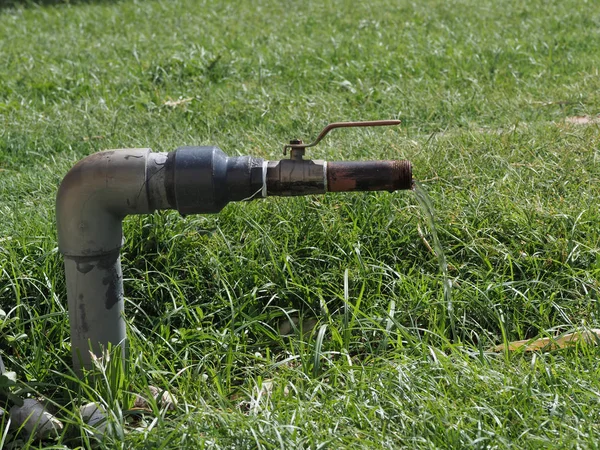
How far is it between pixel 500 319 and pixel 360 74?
3530mm

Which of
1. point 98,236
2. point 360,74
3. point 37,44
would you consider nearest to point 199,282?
point 98,236

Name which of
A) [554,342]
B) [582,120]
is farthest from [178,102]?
[554,342]

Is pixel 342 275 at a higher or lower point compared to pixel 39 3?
lower

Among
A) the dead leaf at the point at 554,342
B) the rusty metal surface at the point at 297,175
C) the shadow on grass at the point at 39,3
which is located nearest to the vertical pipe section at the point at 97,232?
the rusty metal surface at the point at 297,175

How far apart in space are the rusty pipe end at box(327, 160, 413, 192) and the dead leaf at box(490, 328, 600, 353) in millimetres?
640

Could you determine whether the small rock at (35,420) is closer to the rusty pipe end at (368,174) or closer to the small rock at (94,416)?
the small rock at (94,416)

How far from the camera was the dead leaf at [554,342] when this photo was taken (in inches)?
102

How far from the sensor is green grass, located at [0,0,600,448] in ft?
7.44

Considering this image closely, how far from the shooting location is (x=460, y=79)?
574 cm

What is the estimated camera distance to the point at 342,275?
3074mm

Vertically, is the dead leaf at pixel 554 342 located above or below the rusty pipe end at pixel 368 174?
below

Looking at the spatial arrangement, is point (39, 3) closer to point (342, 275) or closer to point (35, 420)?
point (342, 275)

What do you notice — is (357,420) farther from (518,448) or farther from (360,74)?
(360,74)

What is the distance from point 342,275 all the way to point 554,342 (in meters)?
0.84
